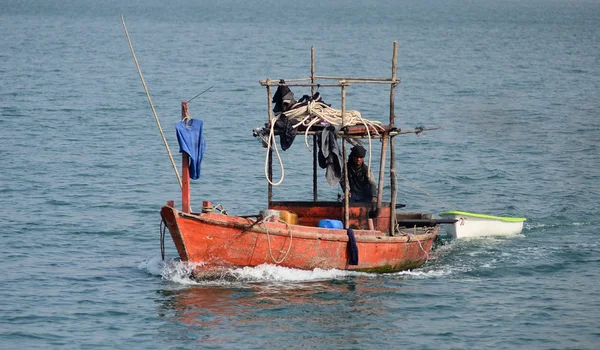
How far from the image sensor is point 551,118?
44375 mm

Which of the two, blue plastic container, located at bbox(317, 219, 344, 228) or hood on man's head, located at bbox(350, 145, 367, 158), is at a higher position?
hood on man's head, located at bbox(350, 145, 367, 158)

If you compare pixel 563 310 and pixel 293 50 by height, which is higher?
pixel 293 50

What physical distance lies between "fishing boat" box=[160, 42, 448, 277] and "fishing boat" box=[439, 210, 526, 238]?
214 cm

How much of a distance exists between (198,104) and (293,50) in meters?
32.8

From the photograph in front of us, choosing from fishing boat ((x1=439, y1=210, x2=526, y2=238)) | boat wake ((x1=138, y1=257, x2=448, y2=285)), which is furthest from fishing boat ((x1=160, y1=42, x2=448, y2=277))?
fishing boat ((x1=439, y1=210, x2=526, y2=238))

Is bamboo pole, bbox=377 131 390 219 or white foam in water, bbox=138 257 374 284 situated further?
bamboo pole, bbox=377 131 390 219

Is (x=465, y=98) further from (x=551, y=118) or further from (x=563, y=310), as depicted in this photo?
(x=563, y=310)

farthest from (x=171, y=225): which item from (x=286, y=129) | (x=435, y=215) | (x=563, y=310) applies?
(x=435, y=215)

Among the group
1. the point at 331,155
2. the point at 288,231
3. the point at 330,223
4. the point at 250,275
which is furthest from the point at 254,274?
the point at 331,155

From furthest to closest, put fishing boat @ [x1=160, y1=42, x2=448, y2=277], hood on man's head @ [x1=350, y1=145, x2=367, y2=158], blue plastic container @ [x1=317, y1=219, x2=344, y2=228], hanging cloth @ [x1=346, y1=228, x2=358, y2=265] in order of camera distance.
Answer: hood on man's head @ [x1=350, y1=145, x2=367, y2=158], blue plastic container @ [x1=317, y1=219, x2=344, y2=228], hanging cloth @ [x1=346, y1=228, x2=358, y2=265], fishing boat @ [x1=160, y1=42, x2=448, y2=277]

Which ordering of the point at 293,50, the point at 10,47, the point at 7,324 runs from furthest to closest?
the point at 293,50 < the point at 10,47 < the point at 7,324

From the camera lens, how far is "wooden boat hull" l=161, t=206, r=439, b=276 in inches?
675

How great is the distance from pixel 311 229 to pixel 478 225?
646cm

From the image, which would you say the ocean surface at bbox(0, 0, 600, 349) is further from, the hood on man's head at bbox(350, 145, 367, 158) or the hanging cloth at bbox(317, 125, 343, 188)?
the hood on man's head at bbox(350, 145, 367, 158)
